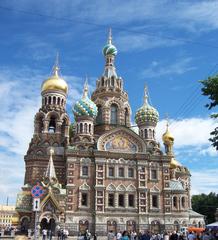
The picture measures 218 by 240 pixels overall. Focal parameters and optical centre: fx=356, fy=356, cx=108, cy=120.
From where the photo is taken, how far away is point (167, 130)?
2010 inches

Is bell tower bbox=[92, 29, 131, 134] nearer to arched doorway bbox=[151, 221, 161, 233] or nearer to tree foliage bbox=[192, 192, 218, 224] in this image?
arched doorway bbox=[151, 221, 161, 233]

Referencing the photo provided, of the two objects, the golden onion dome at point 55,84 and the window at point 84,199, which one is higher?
the golden onion dome at point 55,84

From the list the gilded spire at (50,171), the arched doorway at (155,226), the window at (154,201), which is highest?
the gilded spire at (50,171)

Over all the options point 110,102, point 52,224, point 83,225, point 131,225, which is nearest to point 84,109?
point 110,102

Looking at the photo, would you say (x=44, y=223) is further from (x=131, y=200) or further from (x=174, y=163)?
(x=174, y=163)

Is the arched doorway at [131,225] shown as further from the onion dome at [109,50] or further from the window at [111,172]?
the onion dome at [109,50]

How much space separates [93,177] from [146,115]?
1165cm

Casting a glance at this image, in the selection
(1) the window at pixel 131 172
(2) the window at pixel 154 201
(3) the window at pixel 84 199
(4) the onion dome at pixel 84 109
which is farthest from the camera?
(4) the onion dome at pixel 84 109

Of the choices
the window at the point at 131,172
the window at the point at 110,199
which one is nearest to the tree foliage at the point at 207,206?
the window at the point at 131,172

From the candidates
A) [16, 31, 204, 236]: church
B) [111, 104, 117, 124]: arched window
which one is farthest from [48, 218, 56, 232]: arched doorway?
[111, 104, 117, 124]: arched window

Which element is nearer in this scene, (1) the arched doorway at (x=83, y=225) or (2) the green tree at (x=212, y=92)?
(2) the green tree at (x=212, y=92)

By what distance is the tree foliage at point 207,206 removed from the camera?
210 ft

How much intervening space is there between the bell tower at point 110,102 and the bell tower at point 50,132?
15.7 ft

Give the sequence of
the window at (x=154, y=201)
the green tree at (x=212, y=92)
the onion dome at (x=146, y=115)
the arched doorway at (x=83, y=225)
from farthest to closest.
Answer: the onion dome at (x=146, y=115) < the window at (x=154, y=201) < the arched doorway at (x=83, y=225) < the green tree at (x=212, y=92)
